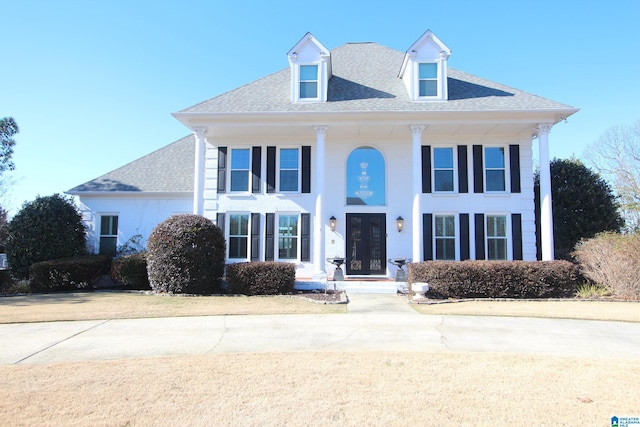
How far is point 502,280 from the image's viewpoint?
38.8 feet

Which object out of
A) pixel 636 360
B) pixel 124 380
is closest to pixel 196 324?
pixel 124 380

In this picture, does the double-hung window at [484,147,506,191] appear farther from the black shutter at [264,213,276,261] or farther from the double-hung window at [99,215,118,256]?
the double-hung window at [99,215,118,256]

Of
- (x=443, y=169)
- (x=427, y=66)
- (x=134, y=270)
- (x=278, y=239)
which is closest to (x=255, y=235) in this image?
(x=278, y=239)

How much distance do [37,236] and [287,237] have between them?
347 inches

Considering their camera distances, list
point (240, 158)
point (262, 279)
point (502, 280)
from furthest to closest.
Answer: point (240, 158), point (262, 279), point (502, 280)

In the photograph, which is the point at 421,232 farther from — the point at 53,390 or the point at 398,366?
the point at 53,390

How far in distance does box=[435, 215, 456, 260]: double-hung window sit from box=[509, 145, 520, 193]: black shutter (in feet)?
8.20

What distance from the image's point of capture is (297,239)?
15.5m

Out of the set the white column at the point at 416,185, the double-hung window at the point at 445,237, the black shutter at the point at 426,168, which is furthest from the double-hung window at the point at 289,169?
the double-hung window at the point at 445,237

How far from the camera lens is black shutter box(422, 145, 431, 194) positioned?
50.1 feet

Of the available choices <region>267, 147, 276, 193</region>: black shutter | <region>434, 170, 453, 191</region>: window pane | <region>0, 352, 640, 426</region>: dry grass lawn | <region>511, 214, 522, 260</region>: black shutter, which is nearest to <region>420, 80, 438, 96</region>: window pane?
<region>434, 170, 453, 191</region>: window pane

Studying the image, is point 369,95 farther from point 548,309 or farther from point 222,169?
point 548,309

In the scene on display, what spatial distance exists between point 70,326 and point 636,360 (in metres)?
9.30

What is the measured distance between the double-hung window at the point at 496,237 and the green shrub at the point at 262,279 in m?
7.50
